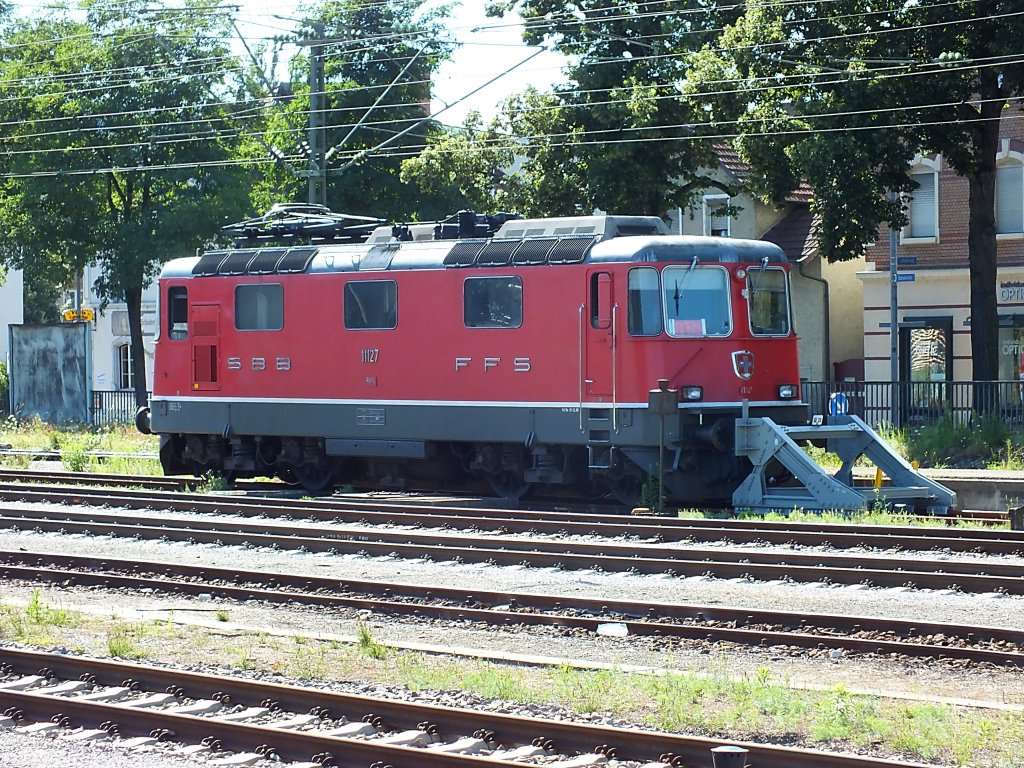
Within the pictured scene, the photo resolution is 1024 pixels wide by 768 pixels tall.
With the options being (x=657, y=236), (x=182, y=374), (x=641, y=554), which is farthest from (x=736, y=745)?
(x=182, y=374)

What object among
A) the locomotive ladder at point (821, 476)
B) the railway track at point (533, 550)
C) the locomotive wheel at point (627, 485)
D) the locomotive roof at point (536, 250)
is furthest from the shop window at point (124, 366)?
the locomotive ladder at point (821, 476)

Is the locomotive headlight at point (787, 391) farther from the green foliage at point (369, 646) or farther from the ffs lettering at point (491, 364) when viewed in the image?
the green foliage at point (369, 646)

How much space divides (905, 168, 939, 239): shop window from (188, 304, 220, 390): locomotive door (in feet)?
68.1

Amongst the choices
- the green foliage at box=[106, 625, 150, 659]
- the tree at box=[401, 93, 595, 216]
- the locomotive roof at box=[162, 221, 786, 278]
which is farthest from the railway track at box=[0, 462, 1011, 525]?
the tree at box=[401, 93, 595, 216]

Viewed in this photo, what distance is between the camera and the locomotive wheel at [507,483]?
20844 millimetres

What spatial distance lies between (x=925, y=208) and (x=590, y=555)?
25605mm

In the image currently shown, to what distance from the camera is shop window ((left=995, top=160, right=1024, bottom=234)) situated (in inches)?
1421

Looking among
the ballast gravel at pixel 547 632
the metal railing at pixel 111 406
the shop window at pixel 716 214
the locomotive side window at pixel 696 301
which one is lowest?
the ballast gravel at pixel 547 632

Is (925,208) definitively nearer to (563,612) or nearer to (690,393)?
(690,393)

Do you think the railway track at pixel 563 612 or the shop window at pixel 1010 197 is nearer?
the railway track at pixel 563 612

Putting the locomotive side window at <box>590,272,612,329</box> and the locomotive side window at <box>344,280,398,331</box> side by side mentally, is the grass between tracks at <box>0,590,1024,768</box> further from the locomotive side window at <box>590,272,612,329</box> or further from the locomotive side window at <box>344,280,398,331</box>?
the locomotive side window at <box>344,280,398,331</box>

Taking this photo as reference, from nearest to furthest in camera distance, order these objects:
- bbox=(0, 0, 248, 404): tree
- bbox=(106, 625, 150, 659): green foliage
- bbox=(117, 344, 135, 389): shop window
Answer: bbox=(106, 625, 150, 659): green foliage < bbox=(0, 0, 248, 404): tree < bbox=(117, 344, 135, 389): shop window

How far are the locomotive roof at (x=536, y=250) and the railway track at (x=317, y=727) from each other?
10.4 meters

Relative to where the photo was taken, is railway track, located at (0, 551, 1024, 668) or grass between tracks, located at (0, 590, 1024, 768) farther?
railway track, located at (0, 551, 1024, 668)
